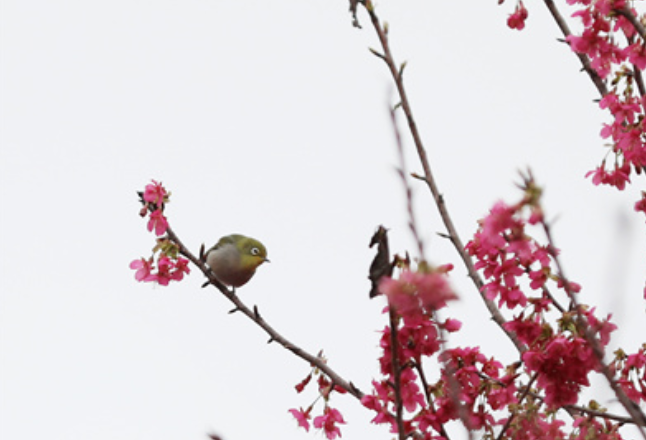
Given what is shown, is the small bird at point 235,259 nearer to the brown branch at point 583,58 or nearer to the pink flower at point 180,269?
the pink flower at point 180,269

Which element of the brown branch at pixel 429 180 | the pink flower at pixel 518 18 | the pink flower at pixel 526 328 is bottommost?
the pink flower at pixel 526 328

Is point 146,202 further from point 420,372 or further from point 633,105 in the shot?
point 633,105

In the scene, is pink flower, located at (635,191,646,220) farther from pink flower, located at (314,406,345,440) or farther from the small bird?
the small bird

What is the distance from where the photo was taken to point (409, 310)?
8.88ft


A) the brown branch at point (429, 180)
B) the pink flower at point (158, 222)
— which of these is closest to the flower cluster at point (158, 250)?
the pink flower at point (158, 222)

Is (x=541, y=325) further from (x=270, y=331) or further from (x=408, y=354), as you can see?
(x=270, y=331)

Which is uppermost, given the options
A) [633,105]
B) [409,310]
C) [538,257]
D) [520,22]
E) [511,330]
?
[520,22]

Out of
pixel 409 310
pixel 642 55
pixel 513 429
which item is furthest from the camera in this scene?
pixel 642 55

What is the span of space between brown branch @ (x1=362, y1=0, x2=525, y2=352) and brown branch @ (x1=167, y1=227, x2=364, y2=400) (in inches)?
26.3

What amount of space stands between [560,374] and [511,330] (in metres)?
0.32

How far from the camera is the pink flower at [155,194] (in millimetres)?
5188

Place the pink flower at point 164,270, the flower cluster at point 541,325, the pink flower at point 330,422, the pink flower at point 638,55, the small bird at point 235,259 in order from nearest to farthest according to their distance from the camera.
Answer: the flower cluster at point 541,325 < the pink flower at point 638,55 < the pink flower at point 330,422 < the pink flower at point 164,270 < the small bird at point 235,259

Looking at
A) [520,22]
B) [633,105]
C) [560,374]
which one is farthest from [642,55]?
[560,374]

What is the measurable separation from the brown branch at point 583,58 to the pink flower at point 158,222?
2152 millimetres
